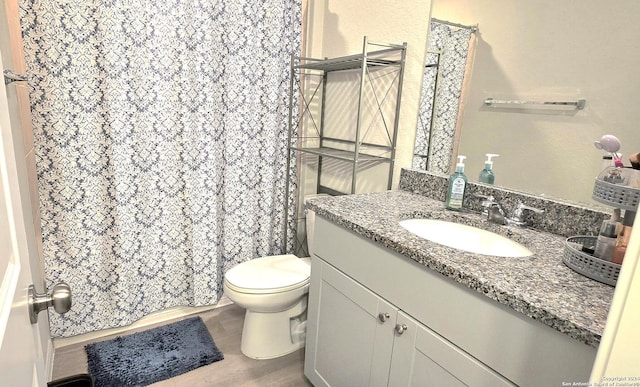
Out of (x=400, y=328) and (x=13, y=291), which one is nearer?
(x=13, y=291)

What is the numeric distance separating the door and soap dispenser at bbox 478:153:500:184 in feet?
4.76

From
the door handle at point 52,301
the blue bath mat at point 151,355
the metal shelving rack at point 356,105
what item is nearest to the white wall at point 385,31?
the metal shelving rack at point 356,105

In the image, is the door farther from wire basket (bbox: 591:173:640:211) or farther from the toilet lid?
wire basket (bbox: 591:173:640:211)

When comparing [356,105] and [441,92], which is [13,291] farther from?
[356,105]

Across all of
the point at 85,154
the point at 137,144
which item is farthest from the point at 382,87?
the point at 85,154

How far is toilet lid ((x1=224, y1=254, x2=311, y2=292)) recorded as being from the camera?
1.74 m

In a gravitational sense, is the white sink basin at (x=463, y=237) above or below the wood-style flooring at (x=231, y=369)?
above

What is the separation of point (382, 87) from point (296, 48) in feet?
2.20

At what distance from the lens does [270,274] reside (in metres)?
1.87

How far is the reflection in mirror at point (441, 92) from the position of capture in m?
1.52

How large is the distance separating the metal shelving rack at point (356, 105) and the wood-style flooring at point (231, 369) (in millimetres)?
914

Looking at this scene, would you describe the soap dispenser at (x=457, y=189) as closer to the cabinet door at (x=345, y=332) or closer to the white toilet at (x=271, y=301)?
the cabinet door at (x=345, y=332)

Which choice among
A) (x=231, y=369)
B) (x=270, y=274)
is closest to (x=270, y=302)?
(x=270, y=274)

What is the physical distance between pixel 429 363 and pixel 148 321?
171cm
